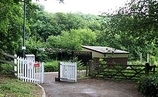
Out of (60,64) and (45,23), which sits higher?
(45,23)

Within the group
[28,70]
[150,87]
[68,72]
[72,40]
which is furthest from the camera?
[72,40]

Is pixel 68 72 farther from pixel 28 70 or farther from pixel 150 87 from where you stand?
pixel 150 87

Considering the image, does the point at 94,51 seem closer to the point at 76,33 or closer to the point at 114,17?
the point at 76,33

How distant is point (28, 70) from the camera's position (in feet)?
48.7

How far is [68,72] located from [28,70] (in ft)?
9.80

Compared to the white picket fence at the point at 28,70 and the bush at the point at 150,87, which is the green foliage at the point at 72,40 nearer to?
the white picket fence at the point at 28,70

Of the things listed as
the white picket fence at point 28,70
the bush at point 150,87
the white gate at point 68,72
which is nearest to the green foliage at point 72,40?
the white gate at point 68,72

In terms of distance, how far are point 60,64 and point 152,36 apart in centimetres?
611

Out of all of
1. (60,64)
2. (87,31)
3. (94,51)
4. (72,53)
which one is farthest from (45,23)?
(60,64)

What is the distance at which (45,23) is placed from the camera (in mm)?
47781

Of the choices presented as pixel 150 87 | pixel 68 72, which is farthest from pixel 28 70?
pixel 150 87

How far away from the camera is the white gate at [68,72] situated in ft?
54.7

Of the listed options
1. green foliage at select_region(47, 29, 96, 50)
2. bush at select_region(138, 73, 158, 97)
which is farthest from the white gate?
green foliage at select_region(47, 29, 96, 50)

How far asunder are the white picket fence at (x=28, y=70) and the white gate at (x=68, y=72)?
2132mm
